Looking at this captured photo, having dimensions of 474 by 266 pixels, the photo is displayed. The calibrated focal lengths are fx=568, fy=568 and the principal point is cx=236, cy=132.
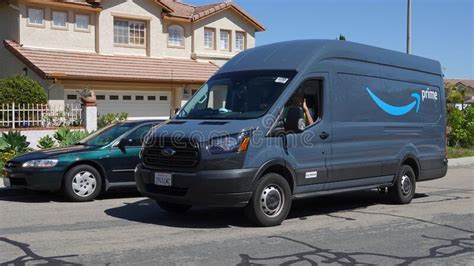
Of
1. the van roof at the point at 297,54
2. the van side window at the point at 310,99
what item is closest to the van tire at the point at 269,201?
the van side window at the point at 310,99

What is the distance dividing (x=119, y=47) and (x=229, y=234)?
21.4 meters

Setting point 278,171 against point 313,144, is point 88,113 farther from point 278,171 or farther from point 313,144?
point 278,171

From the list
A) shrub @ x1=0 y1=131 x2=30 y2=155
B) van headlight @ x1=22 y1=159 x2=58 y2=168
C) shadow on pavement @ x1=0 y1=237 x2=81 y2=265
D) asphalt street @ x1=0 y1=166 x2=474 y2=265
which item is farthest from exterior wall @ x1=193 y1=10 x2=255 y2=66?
shadow on pavement @ x1=0 y1=237 x2=81 y2=265

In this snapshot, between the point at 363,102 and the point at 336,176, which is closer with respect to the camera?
the point at 336,176

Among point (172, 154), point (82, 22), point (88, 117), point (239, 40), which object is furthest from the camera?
point (239, 40)

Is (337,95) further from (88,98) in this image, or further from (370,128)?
(88,98)

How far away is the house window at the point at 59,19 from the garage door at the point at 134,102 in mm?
3155

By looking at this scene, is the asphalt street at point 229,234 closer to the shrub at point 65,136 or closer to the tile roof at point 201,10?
the shrub at point 65,136

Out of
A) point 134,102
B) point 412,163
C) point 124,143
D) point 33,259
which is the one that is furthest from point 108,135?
point 134,102

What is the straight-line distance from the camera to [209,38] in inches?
1231

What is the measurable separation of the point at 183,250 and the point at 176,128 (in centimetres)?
192

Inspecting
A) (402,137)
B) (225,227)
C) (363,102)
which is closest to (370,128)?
(363,102)

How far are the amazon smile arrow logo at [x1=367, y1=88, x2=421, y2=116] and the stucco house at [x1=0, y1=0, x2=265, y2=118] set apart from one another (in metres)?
16.1

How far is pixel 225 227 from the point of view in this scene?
25.9 ft
